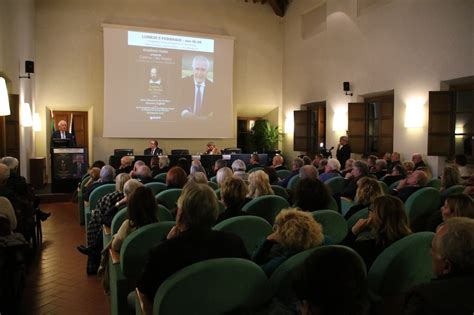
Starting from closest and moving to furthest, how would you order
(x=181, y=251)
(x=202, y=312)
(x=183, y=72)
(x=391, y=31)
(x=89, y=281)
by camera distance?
(x=202, y=312)
(x=181, y=251)
(x=89, y=281)
(x=391, y=31)
(x=183, y=72)

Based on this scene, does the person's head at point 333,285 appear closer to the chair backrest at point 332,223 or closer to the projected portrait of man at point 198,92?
the chair backrest at point 332,223

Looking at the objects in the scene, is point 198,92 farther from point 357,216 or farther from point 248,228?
point 248,228

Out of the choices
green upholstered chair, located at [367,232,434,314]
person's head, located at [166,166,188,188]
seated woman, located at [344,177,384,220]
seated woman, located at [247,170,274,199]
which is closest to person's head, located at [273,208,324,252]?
green upholstered chair, located at [367,232,434,314]

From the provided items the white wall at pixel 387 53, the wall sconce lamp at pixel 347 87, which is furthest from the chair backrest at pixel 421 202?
the wall sconce lamp at pixel 347 87

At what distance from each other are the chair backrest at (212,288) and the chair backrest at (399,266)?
2.15 ft

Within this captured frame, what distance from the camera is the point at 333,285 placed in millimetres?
1094

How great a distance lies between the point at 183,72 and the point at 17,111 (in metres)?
4.79

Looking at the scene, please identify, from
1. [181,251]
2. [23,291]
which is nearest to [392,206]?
[181,251]

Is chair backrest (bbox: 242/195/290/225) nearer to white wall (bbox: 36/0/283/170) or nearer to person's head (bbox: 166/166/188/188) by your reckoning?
person's head (bbox: 166/166/188/188)

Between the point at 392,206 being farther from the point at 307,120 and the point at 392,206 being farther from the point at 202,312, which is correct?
the point at 307,120

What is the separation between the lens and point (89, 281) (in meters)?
3.78

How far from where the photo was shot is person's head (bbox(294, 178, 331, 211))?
309 cm

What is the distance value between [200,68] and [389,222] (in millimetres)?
10016

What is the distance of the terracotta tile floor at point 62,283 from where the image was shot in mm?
3199
